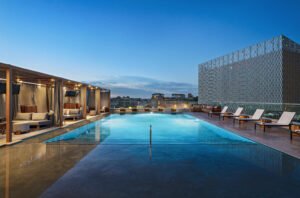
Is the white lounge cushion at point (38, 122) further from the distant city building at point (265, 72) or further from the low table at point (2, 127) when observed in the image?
the distant city building at point (265, 72)

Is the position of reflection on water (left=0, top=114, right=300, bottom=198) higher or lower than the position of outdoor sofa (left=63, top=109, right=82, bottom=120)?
lower

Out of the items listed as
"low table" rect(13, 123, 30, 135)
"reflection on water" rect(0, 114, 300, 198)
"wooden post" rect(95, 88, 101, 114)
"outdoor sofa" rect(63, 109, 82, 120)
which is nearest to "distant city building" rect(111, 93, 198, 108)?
"wooden post" rect(95, 88, 101, 114)

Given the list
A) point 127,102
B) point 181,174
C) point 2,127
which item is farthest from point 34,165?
point 127,102

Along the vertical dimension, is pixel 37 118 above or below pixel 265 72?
below

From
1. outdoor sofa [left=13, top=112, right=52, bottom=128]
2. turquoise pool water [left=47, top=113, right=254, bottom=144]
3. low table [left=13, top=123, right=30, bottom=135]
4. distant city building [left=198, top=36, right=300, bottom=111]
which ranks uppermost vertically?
distant city building [left=198, top=36, right=300, bottom=111]

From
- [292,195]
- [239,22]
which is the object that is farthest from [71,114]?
[239,22]

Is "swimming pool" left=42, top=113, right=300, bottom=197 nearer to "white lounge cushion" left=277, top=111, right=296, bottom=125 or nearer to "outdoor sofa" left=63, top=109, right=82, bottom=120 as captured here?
"white lounge cushion" left=277, top=111, right=296, bottom=125

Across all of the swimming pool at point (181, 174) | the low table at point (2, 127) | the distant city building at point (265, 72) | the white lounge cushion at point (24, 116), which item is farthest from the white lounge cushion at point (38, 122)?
the distant city building at point (265, 72)

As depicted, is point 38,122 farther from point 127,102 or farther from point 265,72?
point 265,72

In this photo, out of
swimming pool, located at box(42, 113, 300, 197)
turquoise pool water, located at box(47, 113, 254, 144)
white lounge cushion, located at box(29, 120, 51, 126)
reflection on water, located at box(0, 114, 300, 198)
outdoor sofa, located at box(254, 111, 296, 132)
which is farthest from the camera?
white lounge cushion, located at box(29, 120, 51, 126)

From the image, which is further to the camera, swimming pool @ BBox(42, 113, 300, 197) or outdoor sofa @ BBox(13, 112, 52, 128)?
outdoor sofa @ BBox(13, 112, 52, 128)

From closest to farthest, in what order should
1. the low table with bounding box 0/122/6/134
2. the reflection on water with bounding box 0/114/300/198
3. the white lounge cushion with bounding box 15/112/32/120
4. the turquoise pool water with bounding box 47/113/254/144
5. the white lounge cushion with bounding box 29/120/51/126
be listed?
the reflection on water with bounding box 0/114/300/198 → the turquoise pool water with bounding box 47/113/254/144 → the low table with bounding box 0/122/6/134 → the white lounge cushion with bounding box 29/120/51/126 → the white lounge cushion with bounding box 15/112/32/120

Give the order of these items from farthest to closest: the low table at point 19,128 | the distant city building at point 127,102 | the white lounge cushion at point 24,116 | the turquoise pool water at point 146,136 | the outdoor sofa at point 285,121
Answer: the distant city building at point 127,102 → the white lounge cushion at point 24,116 → the outdoor sofa at point 285,121 → the low table at point 19,128 → the turquoise pool water at point 146,136

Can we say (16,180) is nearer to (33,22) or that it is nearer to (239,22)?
(33,22)
